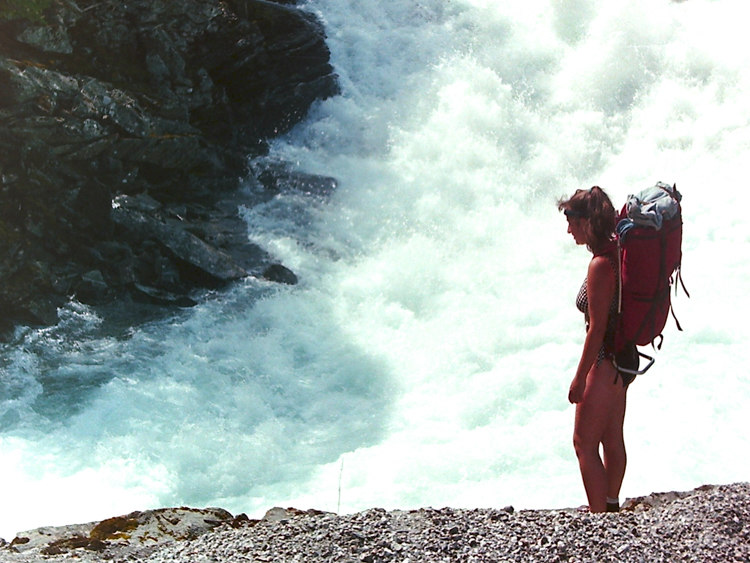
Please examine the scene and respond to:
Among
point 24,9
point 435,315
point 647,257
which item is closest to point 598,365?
point 647,257

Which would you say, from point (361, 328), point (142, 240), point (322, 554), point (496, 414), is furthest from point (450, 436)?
point (142, 240)

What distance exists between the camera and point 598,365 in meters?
4.64

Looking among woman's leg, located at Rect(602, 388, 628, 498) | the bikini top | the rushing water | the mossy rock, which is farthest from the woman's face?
the mossy rock

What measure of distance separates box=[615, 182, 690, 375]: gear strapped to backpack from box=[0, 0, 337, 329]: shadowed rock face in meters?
10.8

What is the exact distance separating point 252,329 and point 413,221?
13.5ft

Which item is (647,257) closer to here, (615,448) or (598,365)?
(598,365)

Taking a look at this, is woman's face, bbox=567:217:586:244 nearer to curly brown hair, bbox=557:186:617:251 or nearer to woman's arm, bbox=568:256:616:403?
curly brown hair, bbox=557:186:617:251

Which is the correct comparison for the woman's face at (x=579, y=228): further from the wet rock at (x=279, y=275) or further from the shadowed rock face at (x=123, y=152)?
the shadowed rock face at (x=123, y=152)

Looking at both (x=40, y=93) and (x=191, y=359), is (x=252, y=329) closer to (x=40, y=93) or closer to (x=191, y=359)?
(x=191, y=359)

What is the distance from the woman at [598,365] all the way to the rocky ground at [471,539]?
0.94ft

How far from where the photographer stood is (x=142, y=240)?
556 inches

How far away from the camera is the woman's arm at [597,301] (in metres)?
4.36

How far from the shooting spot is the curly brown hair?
438 cm

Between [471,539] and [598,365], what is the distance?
4.24ft
